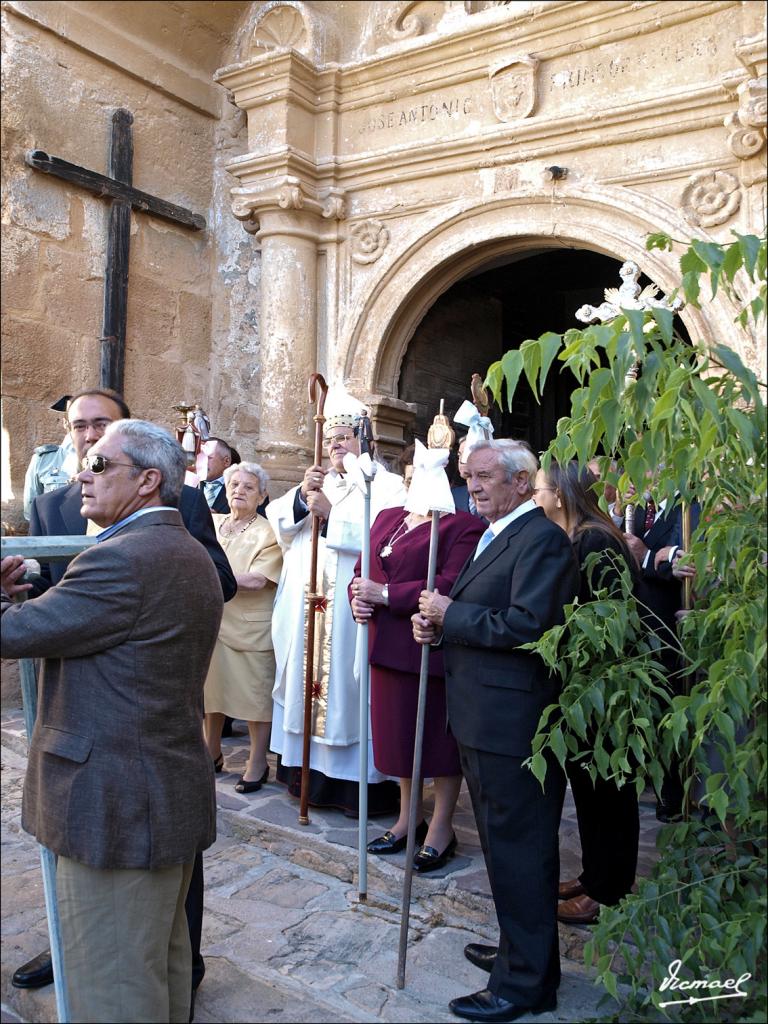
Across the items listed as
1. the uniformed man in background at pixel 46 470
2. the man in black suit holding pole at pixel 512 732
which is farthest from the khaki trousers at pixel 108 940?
the uniformed man in background at pixel 46 470

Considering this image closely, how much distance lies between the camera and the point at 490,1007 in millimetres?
2688

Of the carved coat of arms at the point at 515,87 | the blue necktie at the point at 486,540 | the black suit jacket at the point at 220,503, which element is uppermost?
the carved coat of arms at the point at 515,87

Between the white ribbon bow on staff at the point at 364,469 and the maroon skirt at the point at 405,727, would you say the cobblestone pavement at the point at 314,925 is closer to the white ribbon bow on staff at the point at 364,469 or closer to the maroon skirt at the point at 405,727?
the maroon skirt at the point at 405,727

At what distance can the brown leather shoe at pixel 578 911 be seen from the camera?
126 inches

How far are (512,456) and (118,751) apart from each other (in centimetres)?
157

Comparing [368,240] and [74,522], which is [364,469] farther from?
[368,240]

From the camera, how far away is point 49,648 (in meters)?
2.05

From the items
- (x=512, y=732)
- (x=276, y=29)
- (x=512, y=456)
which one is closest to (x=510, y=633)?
(x=512, y=732)

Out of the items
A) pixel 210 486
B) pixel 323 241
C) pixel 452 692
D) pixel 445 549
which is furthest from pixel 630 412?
pixel 323 241

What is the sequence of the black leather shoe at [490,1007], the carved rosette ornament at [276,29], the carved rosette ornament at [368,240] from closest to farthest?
the black leather shoe at [490,1007] < the carved rosette ornament at [368,240] < the carved rosette ornament at [276,29]

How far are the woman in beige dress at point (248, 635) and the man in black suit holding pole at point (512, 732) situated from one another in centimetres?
201

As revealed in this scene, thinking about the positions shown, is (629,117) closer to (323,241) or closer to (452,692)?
(323,241)

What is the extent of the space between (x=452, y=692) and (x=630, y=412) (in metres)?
1.25

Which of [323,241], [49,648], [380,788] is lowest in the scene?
[380,788]
